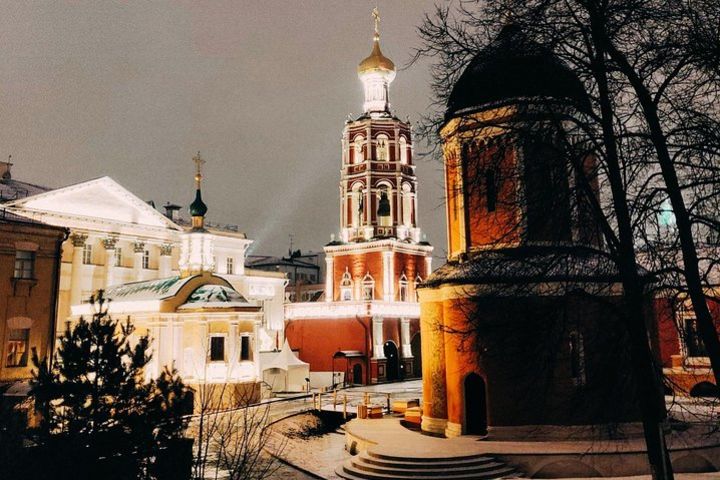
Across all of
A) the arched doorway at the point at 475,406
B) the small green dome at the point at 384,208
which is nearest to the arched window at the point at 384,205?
the small green dome at the point at 384,208

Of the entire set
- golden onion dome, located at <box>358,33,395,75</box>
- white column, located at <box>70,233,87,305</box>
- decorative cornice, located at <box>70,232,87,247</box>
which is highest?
golden onion dome, located at <box>358,33,395,75</box>

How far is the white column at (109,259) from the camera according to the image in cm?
3662

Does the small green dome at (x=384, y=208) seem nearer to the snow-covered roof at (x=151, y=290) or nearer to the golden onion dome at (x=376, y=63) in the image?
the golden onion dome at (x=376, y=63)

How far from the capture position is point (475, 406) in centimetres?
1623

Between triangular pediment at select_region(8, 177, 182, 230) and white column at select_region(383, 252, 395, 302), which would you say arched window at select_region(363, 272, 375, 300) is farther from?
triangular pediment at select_region(8, 177, 182, 230)

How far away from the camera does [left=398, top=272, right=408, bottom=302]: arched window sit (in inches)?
1523

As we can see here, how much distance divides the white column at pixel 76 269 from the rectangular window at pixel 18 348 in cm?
1413

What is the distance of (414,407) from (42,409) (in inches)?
578

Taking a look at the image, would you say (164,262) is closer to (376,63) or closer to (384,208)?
(384,208)

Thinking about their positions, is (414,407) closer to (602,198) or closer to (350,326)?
(602,198)

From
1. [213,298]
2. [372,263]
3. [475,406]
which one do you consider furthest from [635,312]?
[372,263]

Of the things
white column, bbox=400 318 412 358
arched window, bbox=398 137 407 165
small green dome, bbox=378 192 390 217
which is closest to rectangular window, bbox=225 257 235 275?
small green dome, bbox=378 192 390 217

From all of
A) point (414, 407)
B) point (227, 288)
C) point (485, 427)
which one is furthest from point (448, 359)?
point (227, 288)

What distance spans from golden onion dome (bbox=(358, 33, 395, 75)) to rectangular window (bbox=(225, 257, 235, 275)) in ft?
53.7
